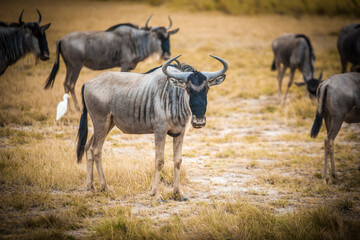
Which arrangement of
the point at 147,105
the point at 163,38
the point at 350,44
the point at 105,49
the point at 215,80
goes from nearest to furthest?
the point at 215,80
the point at 147,105
the point at 105,49
the point at 163,38
the point at 350,44

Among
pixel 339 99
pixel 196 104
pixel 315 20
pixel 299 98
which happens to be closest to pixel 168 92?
pixel 196 104

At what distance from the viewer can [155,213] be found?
15.7ft

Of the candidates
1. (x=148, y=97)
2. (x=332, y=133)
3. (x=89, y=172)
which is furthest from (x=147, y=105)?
(x=332, y=133)

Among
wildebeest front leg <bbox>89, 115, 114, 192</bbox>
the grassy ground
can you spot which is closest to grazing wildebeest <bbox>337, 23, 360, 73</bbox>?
the grassy ground

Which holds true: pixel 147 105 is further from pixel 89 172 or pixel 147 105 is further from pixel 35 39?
pixel 35 39

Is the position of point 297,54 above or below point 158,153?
above

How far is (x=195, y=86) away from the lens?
4719 millimetres

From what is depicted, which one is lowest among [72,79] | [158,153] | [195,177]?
[195,177]

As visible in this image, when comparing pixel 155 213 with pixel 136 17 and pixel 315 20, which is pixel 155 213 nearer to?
pixel 136 17

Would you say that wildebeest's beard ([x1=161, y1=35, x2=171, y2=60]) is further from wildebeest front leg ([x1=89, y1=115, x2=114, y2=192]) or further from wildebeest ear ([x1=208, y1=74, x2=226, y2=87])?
wildebeest ear ([x1=208, y1=74, x2=226, y2=87])

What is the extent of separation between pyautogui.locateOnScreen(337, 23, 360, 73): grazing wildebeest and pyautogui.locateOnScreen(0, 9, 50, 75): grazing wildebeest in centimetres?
954

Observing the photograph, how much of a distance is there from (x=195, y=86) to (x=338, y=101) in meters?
2.95

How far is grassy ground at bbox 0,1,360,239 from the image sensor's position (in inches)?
167

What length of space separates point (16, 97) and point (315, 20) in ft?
142
